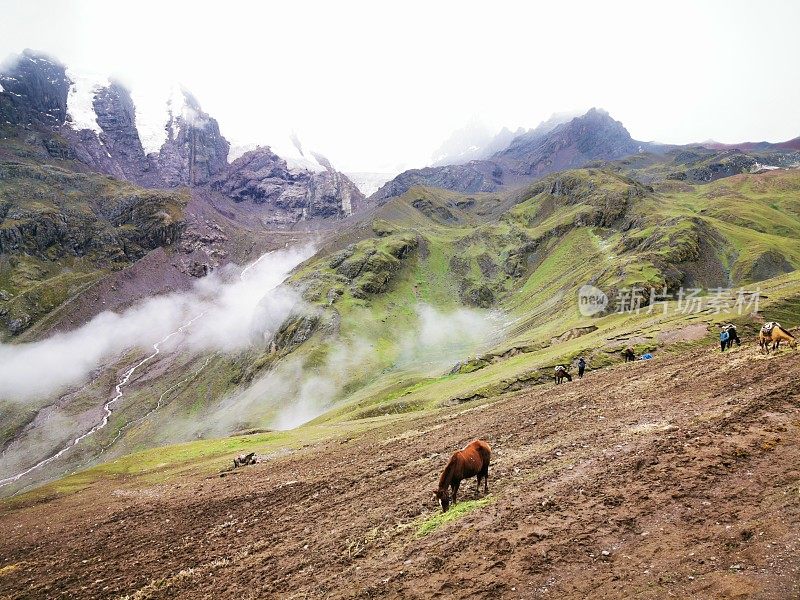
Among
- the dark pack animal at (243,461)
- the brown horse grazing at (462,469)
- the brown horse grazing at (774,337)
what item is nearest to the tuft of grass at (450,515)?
the brown horse grazing at (462,469)

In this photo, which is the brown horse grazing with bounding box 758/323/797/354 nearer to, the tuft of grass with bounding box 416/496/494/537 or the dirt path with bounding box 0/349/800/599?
the dirt path with bounding box 0/349/800/599

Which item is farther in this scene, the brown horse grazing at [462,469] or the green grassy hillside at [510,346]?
the green grassy hillside at [510,346]

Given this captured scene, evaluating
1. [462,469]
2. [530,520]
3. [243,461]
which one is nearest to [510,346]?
[243,461]

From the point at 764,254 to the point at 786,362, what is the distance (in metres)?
136

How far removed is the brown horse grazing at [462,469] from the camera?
19.5m

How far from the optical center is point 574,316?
127 meters

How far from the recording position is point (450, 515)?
1859cm

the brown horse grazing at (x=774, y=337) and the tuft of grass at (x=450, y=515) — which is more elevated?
the brown horse grazing at (x=774, y=337)

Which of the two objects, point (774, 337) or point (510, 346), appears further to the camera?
point (510, 346)

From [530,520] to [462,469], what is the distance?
3865 mm

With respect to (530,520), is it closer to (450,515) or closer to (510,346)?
(450,515)

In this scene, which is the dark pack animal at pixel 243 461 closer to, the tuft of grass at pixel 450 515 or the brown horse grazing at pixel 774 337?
the tuft of grass at pixel 450 515

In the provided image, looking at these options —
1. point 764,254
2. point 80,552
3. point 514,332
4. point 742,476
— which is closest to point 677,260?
point 764,254

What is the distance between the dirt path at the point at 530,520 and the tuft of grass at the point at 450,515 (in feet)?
1.51
